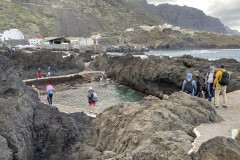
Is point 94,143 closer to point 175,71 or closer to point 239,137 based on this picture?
point 239,137

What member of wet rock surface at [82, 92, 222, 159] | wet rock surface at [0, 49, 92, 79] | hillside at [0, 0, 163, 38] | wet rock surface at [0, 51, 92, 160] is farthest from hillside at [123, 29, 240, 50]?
wet rock surface at [82, 92, 222, 159]

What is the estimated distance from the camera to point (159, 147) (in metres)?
3.11

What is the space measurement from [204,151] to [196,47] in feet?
341

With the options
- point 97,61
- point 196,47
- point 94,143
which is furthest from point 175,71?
point 196,47

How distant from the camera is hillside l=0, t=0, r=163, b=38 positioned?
99544 millimetres

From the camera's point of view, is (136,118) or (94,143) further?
(94,143)

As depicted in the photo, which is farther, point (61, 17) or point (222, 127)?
point (61, 17)

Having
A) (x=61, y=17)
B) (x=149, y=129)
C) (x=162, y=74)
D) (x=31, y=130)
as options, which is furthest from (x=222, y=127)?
(x=61, y=17)

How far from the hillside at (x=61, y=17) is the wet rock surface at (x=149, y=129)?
319 feet

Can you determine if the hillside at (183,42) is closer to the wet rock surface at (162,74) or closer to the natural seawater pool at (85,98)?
the wet rock surface at (162,74)

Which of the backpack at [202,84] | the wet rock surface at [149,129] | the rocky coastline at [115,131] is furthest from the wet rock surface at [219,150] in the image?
the backpack at [202,84]

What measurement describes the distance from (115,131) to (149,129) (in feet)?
3.88

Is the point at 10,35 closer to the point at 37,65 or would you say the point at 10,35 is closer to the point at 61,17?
the point at 61,17

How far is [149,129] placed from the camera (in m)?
3.94
